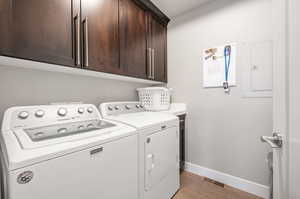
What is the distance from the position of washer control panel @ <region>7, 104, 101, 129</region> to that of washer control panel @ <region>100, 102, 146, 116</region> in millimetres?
125

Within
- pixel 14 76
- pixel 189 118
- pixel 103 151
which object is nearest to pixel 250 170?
pixel 189 118

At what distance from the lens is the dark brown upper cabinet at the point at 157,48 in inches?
73.8

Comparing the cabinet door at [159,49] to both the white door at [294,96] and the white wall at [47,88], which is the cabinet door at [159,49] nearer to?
the white wall at [47,88]

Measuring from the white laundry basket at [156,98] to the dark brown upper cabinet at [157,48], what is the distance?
22 centimetres

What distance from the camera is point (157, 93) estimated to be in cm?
183

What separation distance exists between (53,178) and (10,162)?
0.62ft

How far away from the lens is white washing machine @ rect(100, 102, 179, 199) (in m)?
1.10

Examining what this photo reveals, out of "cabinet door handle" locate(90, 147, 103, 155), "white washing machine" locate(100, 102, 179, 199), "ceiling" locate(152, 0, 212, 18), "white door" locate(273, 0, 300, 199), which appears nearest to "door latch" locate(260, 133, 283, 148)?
"white door" locate(273, 0, 300, 199)

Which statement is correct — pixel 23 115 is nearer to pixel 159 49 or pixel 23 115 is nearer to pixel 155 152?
pixel 155 152

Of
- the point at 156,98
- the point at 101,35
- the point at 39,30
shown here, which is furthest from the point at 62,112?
the point at 156,98

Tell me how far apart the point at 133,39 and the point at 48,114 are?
119 cm

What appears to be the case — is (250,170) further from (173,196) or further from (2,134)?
(2,134)

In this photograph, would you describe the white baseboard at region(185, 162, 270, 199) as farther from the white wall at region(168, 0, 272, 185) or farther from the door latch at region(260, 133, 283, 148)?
the door latch at region(260, 133, 283, 148)

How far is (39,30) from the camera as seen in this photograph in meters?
0.90
